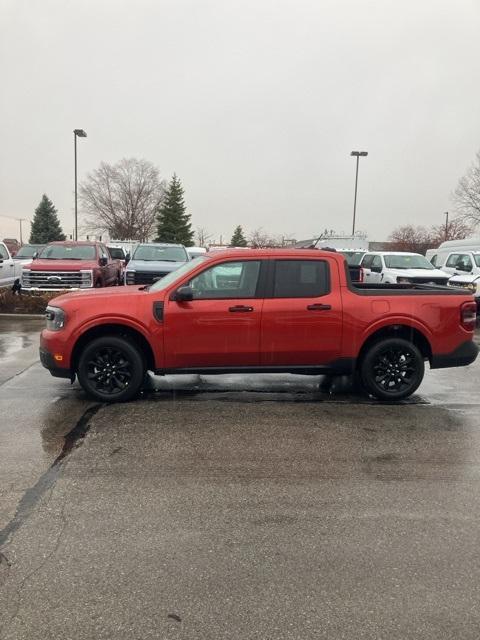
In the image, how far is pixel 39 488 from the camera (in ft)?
13.0

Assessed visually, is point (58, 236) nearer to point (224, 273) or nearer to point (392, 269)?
point (392, 269)

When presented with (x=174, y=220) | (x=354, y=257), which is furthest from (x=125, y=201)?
(x=354, y=257)

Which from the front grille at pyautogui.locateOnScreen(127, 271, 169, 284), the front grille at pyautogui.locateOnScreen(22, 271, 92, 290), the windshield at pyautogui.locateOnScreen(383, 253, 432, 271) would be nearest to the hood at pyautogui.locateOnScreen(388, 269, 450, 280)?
the windshield at pyautogui.locateOnScreen(383, 253, 432, 271)

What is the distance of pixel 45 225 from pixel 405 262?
185 feet

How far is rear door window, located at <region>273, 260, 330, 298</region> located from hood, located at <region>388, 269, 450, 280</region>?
1020 cm

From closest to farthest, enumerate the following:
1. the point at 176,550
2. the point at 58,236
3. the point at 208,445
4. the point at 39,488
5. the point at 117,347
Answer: the point at 176,550 → the point at 39,488 → the point at 208,445 → the point at 117,347 → the point at 58,236

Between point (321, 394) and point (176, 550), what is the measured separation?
12.9 ft

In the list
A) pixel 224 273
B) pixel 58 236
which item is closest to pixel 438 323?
pixel 224 273

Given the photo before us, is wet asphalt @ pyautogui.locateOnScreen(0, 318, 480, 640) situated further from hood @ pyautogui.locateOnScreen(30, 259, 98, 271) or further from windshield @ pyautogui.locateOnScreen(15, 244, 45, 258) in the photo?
windshield @ pyautogui.locateOnScreen(15, 244, 45, 258)

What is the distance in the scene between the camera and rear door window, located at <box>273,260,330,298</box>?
20.6 feet

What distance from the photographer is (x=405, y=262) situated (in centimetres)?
1789

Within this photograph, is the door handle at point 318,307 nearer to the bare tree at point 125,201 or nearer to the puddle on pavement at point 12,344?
the puddle on pavement at point 12,344

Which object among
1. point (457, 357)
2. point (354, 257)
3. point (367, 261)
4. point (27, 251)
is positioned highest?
point (354, 257)

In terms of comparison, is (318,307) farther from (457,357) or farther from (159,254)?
(159,254)
